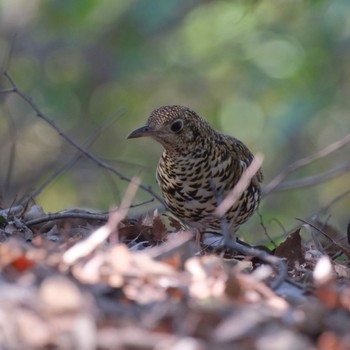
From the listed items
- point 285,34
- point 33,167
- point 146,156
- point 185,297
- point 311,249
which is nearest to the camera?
point 185,297

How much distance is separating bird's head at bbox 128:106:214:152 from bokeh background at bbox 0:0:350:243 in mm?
4354

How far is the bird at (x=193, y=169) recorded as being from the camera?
5.20 meters

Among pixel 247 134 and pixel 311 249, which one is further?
pixel 247 134

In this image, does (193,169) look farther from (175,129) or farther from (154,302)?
(154,302)

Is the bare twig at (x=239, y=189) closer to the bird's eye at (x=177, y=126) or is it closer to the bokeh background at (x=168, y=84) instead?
the bird's eye at (x=177, y=126)

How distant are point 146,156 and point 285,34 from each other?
387cm

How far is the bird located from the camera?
5203 millimetres

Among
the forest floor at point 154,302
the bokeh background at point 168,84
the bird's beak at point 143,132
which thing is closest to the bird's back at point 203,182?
the bird's beak at point 143,132

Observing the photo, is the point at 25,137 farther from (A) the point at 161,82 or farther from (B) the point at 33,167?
(A) the point at 161,82

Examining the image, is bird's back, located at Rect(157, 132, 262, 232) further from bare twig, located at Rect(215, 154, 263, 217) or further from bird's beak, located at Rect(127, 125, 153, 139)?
bird's beak, located at Rect(127, 125, 153, 139)

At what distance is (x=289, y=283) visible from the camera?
137 inches

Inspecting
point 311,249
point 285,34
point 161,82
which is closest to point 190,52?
point 161,82

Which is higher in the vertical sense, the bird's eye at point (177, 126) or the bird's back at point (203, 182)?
the bird's eye at point (177, 126)

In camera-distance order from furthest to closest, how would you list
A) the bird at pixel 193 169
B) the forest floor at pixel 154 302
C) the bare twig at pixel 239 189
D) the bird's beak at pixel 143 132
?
the bird at pixel 193 169 < the bird's beak at pixel 143 132 < the bare twig at pixel 239 189 < the forest floor at pixel 154 302
